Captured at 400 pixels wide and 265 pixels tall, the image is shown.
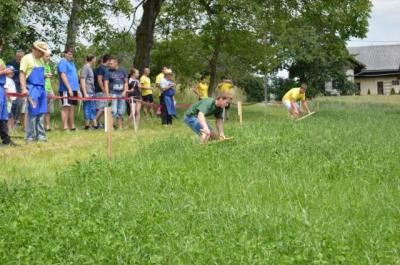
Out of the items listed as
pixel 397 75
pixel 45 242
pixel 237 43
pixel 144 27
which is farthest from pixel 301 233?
pixel 397 75

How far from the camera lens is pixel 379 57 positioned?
3509 inches

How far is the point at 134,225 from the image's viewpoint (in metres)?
5.71

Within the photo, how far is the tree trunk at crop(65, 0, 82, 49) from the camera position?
21.6m

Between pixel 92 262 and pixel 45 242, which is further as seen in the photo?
pixel 45 242

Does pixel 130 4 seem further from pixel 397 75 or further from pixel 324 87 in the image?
pixel 397 75

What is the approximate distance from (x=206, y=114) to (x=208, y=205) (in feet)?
16.9

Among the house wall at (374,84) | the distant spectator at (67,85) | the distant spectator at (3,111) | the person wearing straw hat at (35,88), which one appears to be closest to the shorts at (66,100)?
the distant spectator at (67,85)

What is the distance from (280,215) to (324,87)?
2469 inches

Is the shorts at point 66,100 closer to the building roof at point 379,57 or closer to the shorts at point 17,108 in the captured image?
the shorts at point 17,108

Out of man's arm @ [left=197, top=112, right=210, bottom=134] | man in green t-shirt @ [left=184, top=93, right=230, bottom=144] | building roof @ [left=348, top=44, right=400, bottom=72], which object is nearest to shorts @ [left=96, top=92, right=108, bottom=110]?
man in green t-shirt @ [left=184, top=93, right=230, bottom=144]

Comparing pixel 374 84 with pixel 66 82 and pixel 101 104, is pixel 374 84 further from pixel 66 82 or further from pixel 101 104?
pixel 66 82

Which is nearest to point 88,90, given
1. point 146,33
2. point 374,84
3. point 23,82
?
point 23,82

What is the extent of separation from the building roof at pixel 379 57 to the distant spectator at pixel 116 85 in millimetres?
74027

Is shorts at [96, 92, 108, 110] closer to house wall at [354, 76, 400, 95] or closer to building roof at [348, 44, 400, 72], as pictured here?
building roof at [348, 44, 400, 72]
